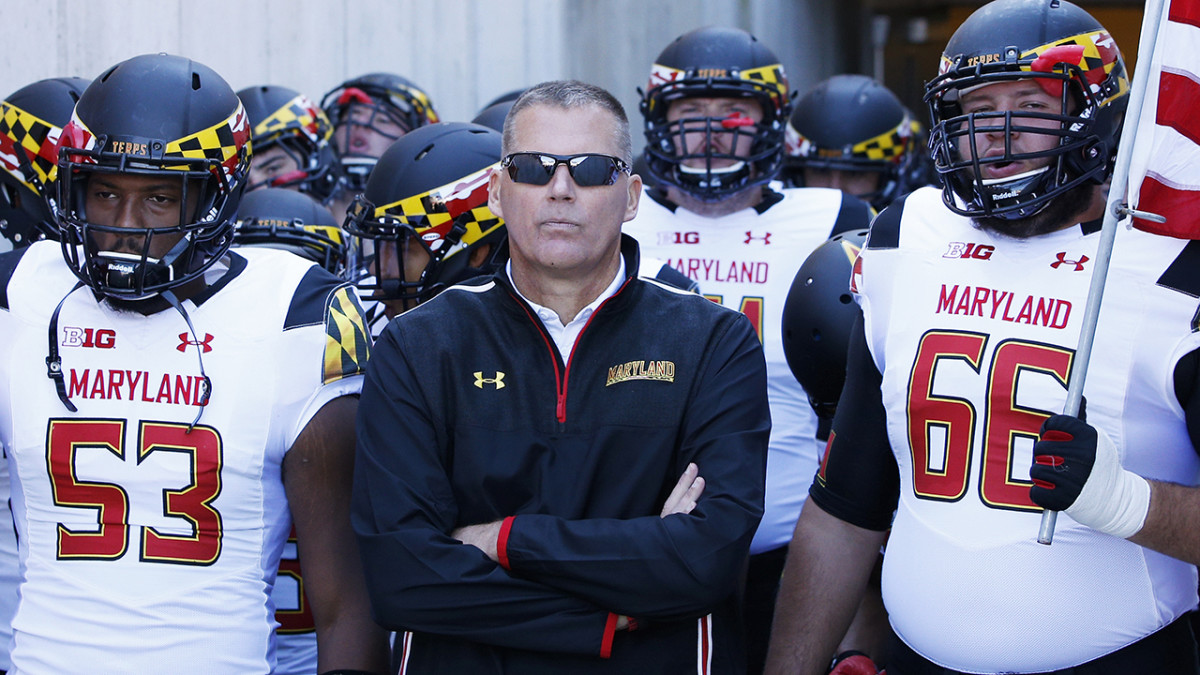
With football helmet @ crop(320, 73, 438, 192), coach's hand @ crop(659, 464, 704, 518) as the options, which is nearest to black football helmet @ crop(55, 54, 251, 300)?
coach's hand @ crop(659, 464, 704, 518)

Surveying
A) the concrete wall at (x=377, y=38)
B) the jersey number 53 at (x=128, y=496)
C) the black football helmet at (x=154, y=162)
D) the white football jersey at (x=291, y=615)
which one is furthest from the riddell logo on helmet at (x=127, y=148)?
the concrete wall at (x=377, y=38)

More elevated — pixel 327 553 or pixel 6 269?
pixel 6 269

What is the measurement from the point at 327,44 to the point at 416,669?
523 cm

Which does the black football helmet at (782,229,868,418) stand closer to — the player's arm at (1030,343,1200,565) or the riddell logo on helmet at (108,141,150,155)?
the player's arm at (1030,343,1200,565)

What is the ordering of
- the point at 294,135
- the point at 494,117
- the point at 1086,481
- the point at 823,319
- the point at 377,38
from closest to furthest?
the point at 1086,481 < the point at 823,319 < the point at 494,117 < the point at 294,135 < the point at 377,38

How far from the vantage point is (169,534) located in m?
2.45

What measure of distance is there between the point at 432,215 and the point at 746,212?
4.23ft

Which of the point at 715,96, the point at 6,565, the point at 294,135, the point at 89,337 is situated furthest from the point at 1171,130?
the point at 294,135

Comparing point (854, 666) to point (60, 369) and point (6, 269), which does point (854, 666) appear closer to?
point (60, 369)

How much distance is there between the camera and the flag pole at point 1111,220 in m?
2.11

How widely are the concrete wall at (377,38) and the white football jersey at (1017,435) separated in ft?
11.6

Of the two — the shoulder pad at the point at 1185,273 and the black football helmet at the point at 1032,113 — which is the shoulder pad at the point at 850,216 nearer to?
the black football helmet at the point at 1032,113

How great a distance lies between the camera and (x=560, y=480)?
2.32m

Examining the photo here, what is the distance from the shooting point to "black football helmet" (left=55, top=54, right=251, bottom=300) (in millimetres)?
2525
